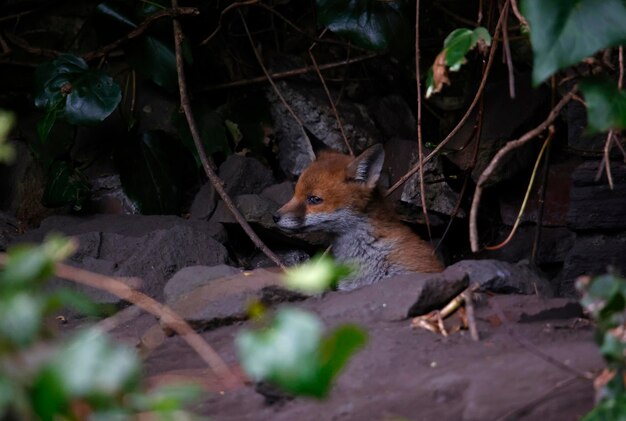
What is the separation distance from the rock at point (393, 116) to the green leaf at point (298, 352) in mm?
5766

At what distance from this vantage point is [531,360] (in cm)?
321

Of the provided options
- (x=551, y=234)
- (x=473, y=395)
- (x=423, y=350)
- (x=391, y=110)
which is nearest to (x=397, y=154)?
(x=391, y=110)

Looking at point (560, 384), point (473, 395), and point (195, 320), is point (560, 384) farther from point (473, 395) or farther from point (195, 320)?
point (195, 320)

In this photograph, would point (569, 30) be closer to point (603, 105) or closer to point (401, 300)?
point (603, 105)

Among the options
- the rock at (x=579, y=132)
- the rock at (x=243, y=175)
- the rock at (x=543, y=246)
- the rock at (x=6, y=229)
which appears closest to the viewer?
the rock at (x=579, y=132)

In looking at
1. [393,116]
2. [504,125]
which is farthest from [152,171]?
[504,125]

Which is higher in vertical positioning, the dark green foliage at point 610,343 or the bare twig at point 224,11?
the bare twig at point 224,11

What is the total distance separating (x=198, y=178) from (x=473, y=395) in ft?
15.9

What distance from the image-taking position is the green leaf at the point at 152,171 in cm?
688

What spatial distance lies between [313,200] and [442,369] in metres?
3.09

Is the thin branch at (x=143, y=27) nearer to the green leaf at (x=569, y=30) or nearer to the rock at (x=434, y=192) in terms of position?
the rock at (x=434, y=192)

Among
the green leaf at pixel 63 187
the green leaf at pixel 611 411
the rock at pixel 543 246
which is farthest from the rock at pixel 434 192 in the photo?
the green leaf at pixel 611 411

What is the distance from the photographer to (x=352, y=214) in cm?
623

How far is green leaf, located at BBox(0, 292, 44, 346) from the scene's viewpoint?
5.50 ft
